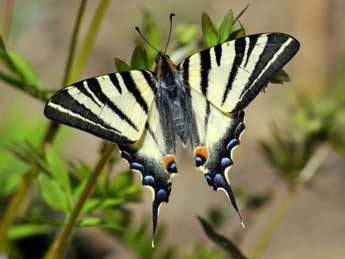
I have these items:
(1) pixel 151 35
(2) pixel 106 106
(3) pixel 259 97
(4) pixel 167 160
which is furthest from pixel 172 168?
(3) pixel 259 97

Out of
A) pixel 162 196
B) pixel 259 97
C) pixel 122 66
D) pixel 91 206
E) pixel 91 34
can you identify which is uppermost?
pixel 122 66

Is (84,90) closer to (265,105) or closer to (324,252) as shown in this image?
(324,252)

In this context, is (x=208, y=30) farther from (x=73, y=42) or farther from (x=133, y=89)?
(x=73, y=42)

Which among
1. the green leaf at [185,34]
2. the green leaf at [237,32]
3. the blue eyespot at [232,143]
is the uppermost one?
the green leaf at [237,32]

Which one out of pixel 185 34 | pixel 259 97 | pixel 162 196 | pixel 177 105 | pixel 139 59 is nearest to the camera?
pixel 139 59

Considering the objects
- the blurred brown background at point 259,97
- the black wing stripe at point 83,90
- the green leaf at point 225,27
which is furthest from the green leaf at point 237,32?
the blurred brown background at point 259,97

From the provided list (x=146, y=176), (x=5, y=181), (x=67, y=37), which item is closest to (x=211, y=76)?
(x=146, y=176)

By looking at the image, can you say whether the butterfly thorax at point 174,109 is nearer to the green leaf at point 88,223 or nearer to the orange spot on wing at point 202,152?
the orange spot on wing at point 202,152
